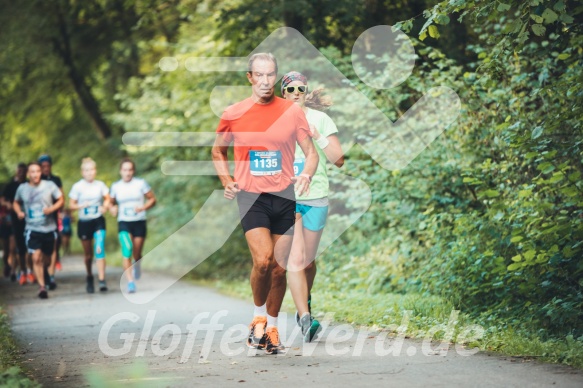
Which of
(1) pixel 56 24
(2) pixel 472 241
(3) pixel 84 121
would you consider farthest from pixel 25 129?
(2) pixel 472 241

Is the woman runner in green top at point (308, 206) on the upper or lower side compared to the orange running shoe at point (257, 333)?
upper

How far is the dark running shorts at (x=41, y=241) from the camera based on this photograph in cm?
1490

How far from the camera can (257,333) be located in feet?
25.0

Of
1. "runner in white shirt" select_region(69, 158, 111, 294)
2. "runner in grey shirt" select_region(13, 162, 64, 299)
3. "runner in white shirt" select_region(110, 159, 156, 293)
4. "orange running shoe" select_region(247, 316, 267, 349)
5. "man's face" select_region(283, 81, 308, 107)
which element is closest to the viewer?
"orange running shoe" select_region(247, 316, 267, 349)

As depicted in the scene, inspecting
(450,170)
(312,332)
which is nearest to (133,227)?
(450,170)

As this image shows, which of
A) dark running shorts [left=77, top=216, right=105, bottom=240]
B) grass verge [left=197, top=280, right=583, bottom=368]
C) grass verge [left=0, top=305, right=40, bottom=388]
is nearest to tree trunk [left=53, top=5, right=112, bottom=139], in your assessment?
dark running shorts [left=77, top=216, right=105, bottom=240]

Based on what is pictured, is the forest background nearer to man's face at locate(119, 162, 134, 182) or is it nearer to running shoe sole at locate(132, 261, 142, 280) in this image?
running shoe sole at locate(132, 261, 142, 280)

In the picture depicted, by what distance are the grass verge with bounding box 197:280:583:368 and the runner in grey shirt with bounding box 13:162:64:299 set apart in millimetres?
5329

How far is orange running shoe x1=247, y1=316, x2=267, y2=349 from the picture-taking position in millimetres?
7582

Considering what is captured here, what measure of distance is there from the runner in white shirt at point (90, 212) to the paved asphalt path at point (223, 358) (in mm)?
3626

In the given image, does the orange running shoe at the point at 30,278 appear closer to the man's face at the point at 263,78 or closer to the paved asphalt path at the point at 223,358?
the paved asphalt path at the point at 223,358

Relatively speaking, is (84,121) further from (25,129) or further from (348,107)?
(348,107)

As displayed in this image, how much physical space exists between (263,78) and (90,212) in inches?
343

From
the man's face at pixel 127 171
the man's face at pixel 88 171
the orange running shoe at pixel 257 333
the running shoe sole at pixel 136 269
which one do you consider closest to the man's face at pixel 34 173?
the man's face at pixel 88 171
